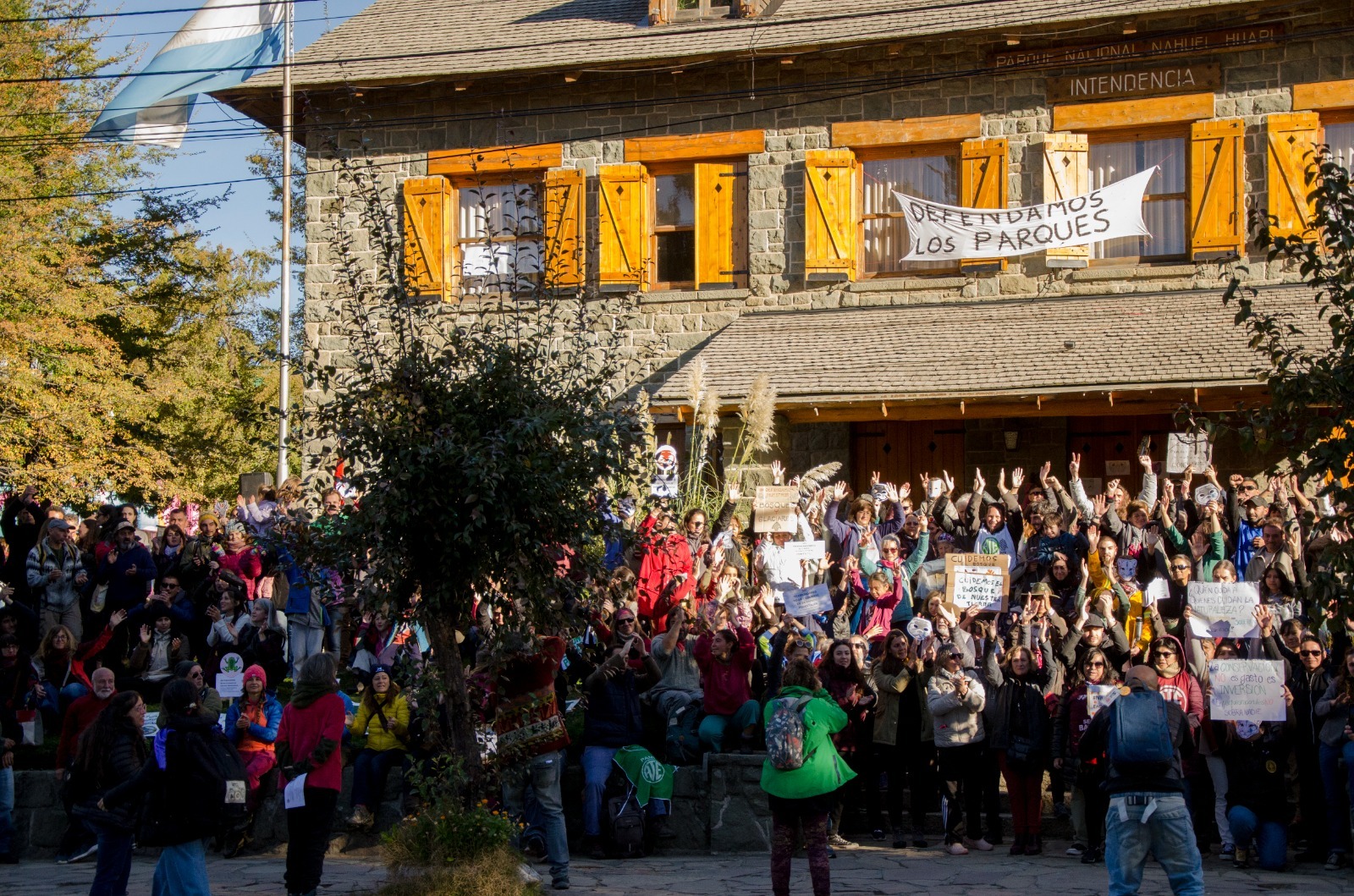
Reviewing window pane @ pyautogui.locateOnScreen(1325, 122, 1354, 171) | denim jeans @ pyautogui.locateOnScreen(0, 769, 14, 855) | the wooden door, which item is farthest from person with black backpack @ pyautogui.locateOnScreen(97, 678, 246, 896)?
window pane @ pyautogui.locateOnScreen(1325, 122, 1354, 171)

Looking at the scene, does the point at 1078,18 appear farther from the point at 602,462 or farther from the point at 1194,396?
the point at 602,462

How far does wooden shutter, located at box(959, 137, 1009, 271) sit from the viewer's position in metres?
18.9

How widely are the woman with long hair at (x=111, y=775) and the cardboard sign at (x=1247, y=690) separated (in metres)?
7.36

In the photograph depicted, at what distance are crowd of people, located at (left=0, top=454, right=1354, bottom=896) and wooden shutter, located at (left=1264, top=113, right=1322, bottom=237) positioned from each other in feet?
13.4

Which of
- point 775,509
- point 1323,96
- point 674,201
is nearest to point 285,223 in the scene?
point 674,201

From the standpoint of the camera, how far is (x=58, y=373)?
24.1 m

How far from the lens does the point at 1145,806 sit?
8469 millimetres

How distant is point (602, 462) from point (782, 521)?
5.99 metres

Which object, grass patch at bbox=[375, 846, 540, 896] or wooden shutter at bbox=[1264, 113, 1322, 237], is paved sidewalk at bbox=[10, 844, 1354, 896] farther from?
wooden shutter at bbox=[1264, 113, 1322, 237]

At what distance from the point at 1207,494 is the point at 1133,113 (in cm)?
613

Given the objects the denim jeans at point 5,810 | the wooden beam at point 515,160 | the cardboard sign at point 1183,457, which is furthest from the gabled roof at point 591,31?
the denim jeans at point 5,810

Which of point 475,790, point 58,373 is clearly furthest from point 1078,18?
point 58,373

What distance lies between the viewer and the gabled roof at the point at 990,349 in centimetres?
1664

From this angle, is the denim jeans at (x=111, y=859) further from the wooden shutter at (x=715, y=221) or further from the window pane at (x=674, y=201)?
the window pane at (x=674, y=201)
